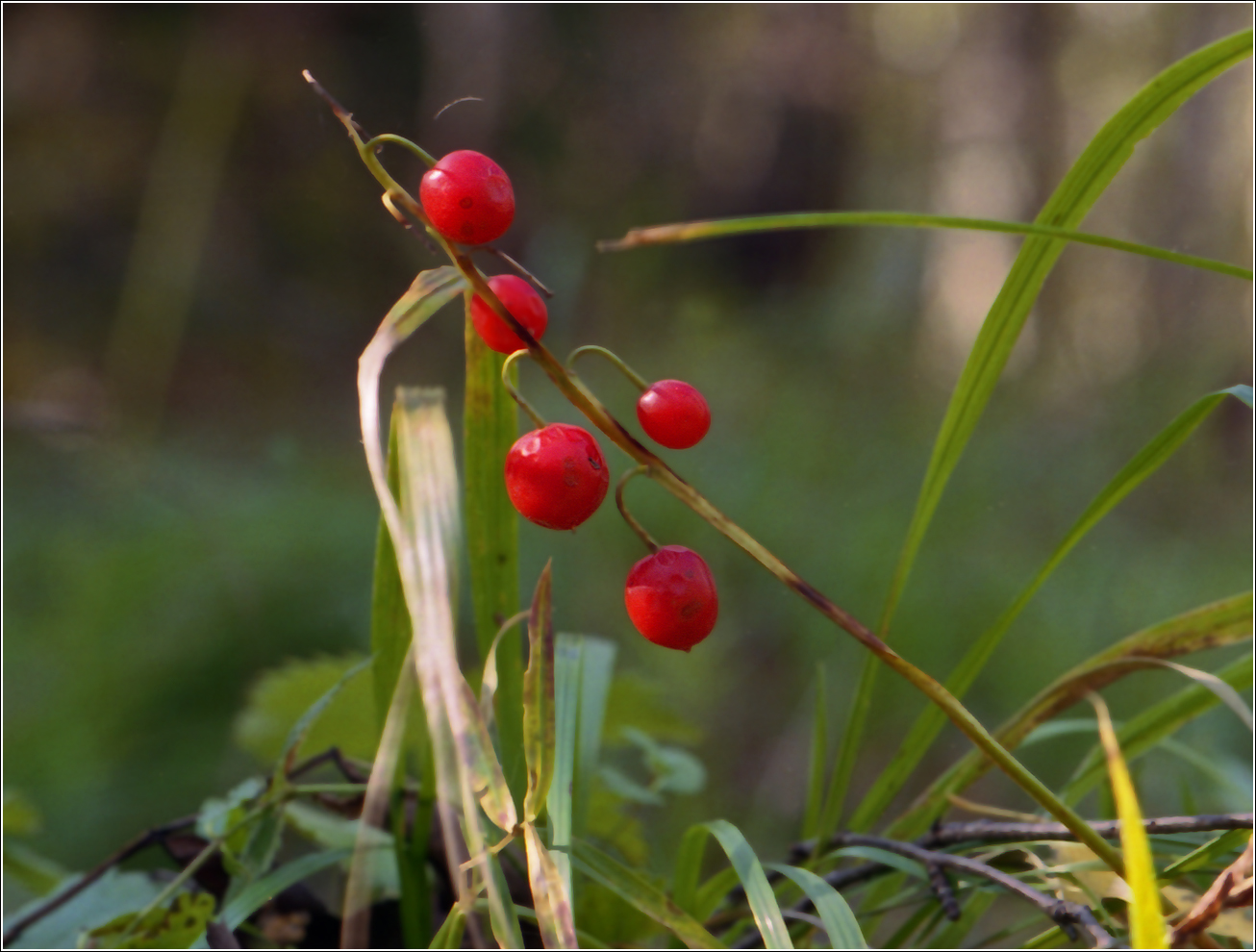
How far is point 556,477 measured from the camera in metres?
0.26

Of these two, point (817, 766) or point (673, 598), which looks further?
point (817, 766)

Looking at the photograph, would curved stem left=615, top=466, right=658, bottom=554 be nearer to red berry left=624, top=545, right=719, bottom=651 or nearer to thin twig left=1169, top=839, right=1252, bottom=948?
red berry left=624, top=545, right=719, bottom=651

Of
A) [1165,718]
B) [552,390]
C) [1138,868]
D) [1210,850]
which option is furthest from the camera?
[552,390]

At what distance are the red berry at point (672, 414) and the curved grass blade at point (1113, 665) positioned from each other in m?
0.24

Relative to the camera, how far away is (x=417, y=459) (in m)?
0.27

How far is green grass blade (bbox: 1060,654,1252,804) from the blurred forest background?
55 cm

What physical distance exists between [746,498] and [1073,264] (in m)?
0.79

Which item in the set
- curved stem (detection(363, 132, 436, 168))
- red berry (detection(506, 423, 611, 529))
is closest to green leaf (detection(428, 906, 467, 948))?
red berry (detection(506, 423, 611, 529))

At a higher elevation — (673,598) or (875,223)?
(875,223)

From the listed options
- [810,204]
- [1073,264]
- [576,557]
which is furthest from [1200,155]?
[576,557]

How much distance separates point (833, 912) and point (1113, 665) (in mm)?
192

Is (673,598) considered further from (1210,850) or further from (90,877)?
(90,877)

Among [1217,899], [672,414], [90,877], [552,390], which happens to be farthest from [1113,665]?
Answer: [552,390]

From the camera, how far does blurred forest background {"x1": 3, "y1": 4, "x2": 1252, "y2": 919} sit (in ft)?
3.76
